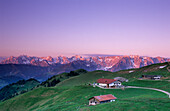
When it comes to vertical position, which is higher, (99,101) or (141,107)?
(141,107)

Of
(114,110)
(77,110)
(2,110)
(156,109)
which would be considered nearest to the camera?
(156,109)

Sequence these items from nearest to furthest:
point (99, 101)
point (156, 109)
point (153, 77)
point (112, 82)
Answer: point (156, 109), point (99, 101), point (112, 82), point (153, 77)

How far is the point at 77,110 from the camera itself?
56.5 meters

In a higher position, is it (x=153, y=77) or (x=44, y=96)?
(x=153, y=77)

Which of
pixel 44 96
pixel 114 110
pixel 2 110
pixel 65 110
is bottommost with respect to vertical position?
pixel 2 110

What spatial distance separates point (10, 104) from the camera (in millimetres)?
134125

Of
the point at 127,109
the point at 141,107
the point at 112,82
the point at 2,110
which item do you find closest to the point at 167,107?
the point at 141,107

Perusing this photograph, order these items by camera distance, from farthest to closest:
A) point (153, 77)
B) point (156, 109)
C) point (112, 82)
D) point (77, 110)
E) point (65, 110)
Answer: point (153, 77)
point (112, 82)
point (65, 110)
point (77, 110)
point (156, 109)

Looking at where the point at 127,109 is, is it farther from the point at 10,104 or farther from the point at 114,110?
the point at 10,104

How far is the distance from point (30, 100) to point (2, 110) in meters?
23.0

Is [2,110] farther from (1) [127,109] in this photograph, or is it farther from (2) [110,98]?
(1) [127,109]

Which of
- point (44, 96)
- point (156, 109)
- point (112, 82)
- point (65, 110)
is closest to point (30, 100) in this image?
point (44, 96)

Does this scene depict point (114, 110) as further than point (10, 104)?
No

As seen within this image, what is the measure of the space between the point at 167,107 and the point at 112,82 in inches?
2781
